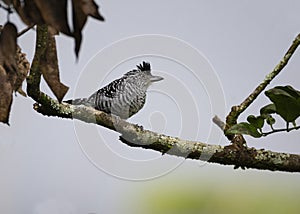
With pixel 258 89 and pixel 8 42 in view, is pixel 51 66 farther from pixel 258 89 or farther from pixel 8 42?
pixel 258 89

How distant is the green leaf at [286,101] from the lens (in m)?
0.49

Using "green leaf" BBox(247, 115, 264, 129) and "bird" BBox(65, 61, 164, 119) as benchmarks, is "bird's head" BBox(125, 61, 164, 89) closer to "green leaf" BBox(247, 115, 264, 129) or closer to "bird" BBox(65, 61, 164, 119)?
"bird" BBox(65, 61, 164, 119)

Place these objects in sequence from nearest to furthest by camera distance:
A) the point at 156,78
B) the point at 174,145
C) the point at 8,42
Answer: the point at 8,42 → the point at 174,145 → the point at 156,78

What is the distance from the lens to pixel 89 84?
65 cm

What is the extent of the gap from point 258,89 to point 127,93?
15.7 inches

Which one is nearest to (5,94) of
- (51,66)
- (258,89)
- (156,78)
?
(51,66)

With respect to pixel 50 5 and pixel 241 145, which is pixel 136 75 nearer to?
pixel 241 145

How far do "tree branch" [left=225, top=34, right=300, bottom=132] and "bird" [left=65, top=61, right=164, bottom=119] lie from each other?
0.65 feet

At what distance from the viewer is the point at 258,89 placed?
548mm

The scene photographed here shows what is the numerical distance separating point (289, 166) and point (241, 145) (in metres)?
0.05

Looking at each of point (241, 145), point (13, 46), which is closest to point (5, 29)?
point (13, 46)

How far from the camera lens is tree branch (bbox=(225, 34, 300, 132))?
1.80ft

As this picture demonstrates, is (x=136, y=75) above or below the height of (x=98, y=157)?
above

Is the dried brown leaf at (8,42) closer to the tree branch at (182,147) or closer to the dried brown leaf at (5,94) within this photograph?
the dried brown leaf at (5,94)
